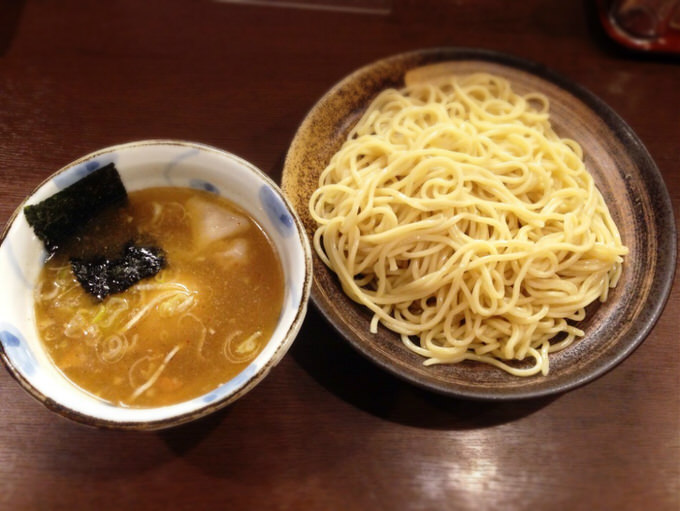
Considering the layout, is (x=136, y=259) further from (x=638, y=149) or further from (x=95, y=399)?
(x=638, y=149)

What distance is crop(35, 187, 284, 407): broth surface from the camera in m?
1.44

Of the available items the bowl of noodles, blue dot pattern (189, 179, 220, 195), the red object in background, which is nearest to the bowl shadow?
the bowl of noodles

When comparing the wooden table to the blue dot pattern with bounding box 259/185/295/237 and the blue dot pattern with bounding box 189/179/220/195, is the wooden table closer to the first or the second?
the blue dot pattern with bounding box 259/185/295/237

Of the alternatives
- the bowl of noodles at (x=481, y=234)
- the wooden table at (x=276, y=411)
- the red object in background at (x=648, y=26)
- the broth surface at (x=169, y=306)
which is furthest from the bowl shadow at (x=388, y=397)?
the red object in background at (x=648, y=26)

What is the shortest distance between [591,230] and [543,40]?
1361 mm

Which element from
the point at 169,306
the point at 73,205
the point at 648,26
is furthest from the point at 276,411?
the point at 648,26

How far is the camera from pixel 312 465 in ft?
5.62

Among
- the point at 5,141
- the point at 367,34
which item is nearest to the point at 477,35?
the point at 367,34

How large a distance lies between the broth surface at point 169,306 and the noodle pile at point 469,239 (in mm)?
429

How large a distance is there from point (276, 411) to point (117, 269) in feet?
2.32

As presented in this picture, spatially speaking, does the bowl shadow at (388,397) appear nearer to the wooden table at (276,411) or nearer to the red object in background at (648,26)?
the wooden table at (276,411)

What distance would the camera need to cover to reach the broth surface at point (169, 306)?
56.8 inches

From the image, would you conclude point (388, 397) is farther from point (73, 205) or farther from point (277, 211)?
point (73, 205)

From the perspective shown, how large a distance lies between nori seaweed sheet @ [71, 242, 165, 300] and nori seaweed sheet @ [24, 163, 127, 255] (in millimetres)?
98
